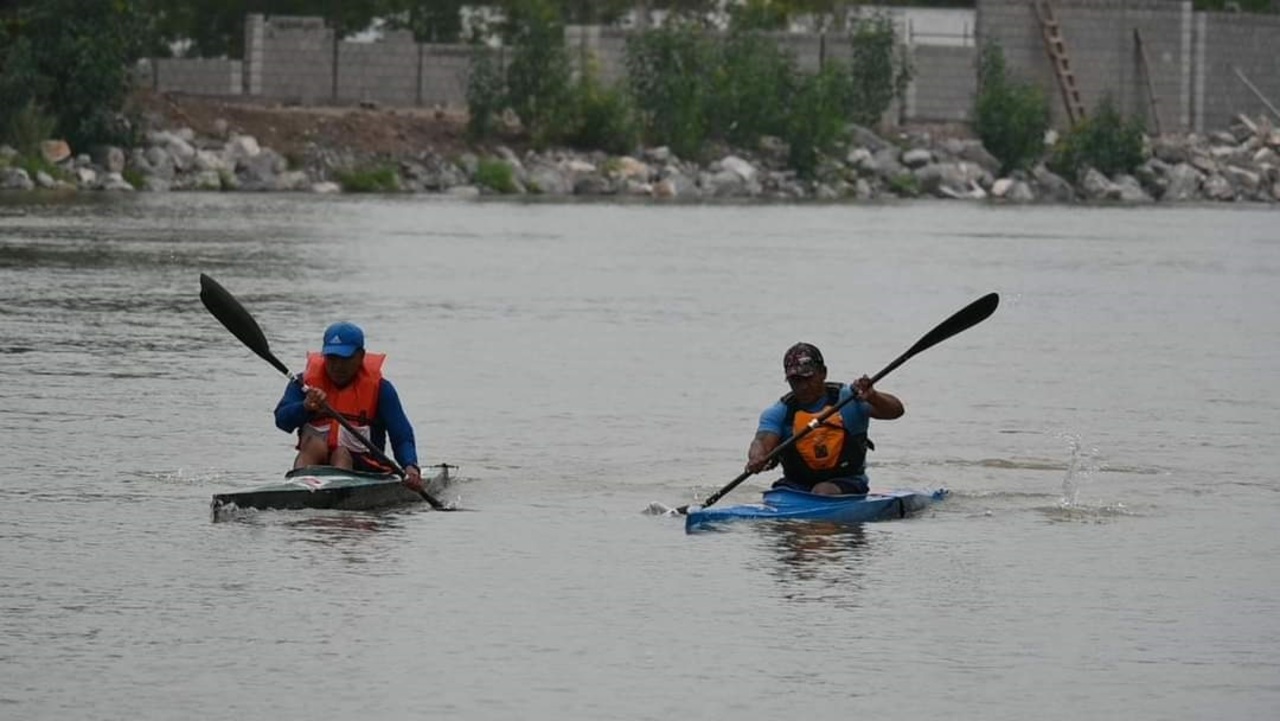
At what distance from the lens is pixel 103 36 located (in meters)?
62.8

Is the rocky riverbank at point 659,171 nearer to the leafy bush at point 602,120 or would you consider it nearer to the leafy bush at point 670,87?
the leafy bush at point 602,120

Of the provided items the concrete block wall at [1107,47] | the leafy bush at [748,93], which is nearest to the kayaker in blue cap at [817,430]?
the leafy bush at [748,93]

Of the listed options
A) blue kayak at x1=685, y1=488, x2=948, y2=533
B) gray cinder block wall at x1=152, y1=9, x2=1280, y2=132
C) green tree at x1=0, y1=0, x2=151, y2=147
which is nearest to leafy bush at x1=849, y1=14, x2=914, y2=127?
gray cinder block wall at x1=152, y1=9, x2=1280, y2=132

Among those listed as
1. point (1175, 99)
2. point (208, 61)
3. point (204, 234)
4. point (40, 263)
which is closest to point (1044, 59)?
point (1175, 99)

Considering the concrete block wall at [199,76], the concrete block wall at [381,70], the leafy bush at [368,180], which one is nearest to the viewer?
the leafy bush at [368,180]

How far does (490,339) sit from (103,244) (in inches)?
533

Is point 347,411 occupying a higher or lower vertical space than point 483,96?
lower

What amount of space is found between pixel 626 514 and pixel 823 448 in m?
1.46

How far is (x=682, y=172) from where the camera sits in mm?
72125

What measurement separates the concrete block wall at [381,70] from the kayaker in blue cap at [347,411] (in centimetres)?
5709

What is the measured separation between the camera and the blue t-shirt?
15.9 metres

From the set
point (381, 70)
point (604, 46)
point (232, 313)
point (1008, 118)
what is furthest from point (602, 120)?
point (232, 313)

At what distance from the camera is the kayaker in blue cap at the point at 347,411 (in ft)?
52.2

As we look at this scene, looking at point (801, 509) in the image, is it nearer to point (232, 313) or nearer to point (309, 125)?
point (232, 313)
